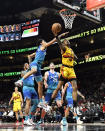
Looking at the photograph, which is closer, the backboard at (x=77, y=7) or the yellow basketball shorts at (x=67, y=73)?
the yellow basketball shorts at (x=67, y=73)

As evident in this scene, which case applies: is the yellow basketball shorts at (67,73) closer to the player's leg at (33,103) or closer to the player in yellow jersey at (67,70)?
the player in yellow jersey at (67,70)

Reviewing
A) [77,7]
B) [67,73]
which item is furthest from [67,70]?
[77,7]

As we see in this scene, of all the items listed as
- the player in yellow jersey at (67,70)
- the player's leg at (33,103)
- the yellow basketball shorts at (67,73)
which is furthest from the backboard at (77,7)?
the yellow basketball shorts at (67,73)

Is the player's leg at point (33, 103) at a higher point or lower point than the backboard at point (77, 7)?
lower

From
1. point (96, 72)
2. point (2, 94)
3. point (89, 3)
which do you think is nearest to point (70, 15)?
point (89, 3)

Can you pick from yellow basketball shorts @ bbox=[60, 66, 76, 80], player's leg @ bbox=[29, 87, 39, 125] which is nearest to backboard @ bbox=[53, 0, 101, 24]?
player's leg @ bbox=[29, 87, 39, 125]

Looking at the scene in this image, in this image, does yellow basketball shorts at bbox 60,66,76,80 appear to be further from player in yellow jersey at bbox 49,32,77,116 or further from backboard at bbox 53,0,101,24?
backboard at bbox 53,0,101,24

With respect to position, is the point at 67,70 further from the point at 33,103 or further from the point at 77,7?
the point at 77,7

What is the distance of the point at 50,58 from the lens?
40969 mm

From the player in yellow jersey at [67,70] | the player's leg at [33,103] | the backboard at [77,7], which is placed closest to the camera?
the player in yellow jersey at [67,70]

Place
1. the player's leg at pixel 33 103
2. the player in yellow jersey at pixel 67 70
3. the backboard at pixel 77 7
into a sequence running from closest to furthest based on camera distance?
the player in yellow jersey at pixel 67 70 → the player's leg at pixel 33 103 → the backboard at pixel 77 7

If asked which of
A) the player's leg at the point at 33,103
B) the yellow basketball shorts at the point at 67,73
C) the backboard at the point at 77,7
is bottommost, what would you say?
the player's leg at the point at 33,103

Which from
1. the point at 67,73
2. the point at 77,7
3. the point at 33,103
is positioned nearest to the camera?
the point at 67,73

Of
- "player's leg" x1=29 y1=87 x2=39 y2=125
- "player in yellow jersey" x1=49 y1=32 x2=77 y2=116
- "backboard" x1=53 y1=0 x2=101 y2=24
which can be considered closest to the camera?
"player in yellow jersey" x1=49 y1=32 x2=77 y2=116
